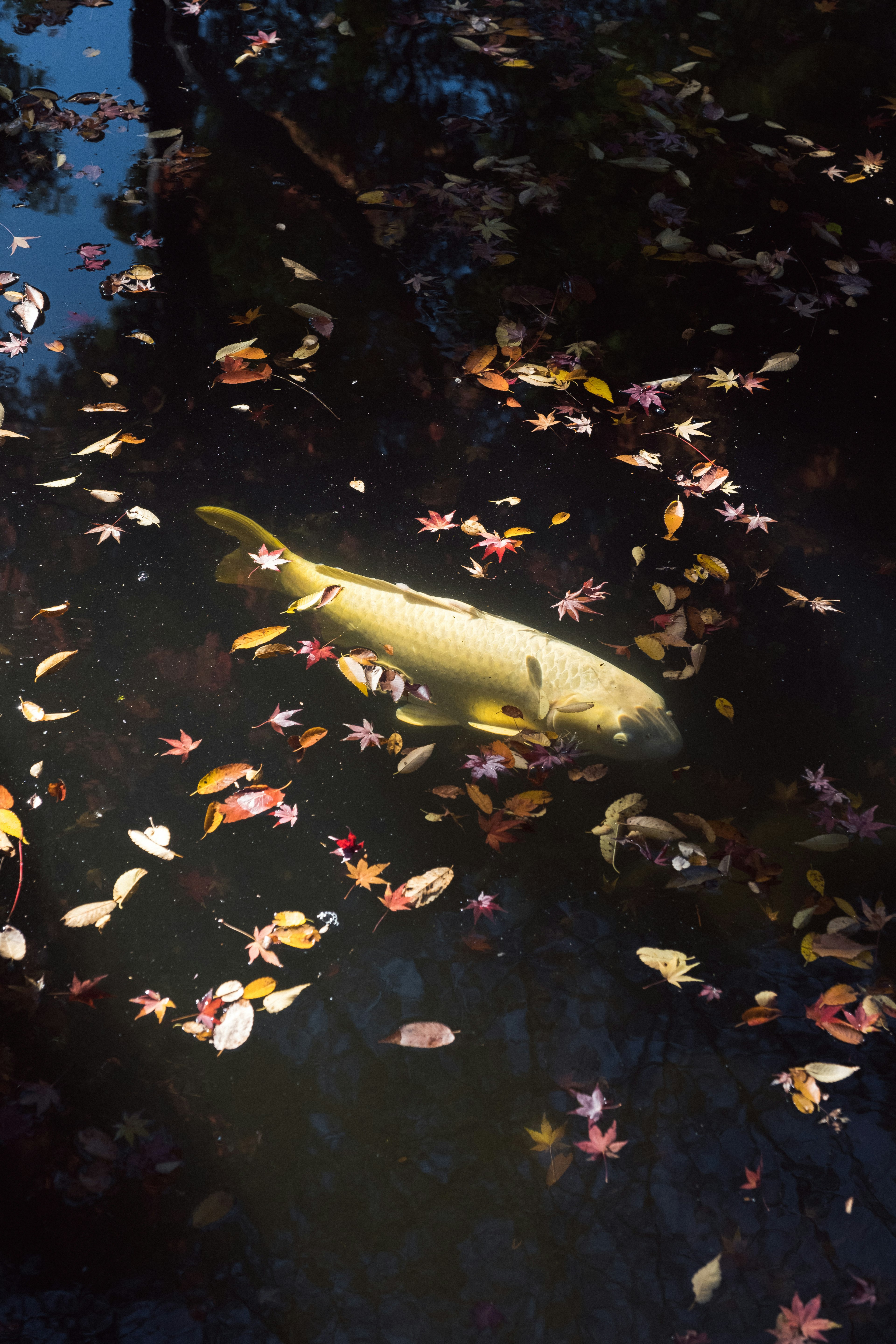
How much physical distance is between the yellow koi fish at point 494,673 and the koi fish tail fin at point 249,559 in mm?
60

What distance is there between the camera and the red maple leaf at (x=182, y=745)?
219 cm

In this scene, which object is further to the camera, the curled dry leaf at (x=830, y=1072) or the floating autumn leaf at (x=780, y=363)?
the floating autumn leaf at (x=780, y=363)

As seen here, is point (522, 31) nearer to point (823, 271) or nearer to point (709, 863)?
point (823, 271)

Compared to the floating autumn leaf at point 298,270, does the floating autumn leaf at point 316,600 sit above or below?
below

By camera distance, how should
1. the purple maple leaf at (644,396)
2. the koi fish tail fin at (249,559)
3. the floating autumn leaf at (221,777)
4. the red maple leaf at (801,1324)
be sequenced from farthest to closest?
the purple maple leaf at (644,396) < the koi fish tail fin at (249,559) < the floating autumn leaf at (221,777) < the red maple leaf at (801,1324)

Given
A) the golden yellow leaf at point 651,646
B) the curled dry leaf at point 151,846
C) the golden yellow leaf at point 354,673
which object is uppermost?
the golden yellow leaf at point 651,646

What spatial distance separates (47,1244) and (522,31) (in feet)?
21.9

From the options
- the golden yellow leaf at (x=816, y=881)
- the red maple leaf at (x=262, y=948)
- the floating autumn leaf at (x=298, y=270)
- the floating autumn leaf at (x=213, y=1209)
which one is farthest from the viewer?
the floating autumn leaf at (x=298, y=270)

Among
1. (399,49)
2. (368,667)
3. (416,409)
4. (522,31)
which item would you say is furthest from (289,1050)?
(522,31)

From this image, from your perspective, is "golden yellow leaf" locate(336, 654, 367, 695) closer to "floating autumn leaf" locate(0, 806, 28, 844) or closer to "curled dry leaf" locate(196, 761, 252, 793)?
"curled dry leaf" locate(196, 761, 252, 793)

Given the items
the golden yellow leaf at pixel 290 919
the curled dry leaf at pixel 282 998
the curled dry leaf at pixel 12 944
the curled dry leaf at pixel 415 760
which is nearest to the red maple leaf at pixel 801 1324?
the curled dry leaf at pixel 282 998

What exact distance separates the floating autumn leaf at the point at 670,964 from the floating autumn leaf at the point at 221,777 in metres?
1.16

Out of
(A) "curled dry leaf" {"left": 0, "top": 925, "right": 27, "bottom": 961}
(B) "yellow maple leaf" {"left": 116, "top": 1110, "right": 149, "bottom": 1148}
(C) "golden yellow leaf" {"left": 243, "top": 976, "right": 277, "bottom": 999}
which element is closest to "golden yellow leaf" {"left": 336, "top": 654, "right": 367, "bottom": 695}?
(C) "golden yellow leaf" {"left": 243, "top": 976, "right": 277, "bottom": 999}

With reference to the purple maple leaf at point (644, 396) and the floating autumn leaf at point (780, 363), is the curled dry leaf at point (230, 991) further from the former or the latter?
the floating autumn leaf at point (780, 363)
